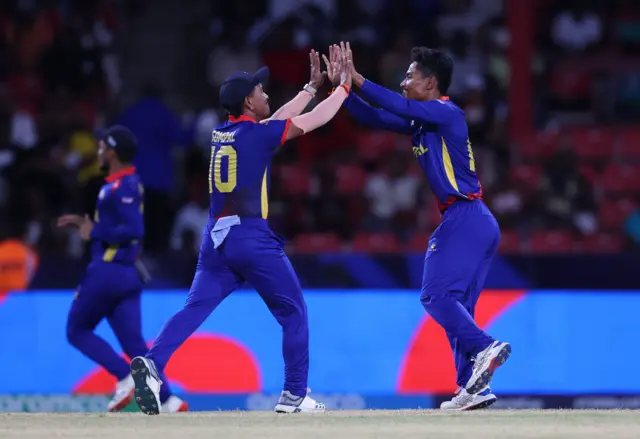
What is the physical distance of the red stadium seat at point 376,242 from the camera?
540 inches

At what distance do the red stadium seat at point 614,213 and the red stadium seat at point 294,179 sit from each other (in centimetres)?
323

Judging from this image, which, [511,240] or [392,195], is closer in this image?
[511,240]

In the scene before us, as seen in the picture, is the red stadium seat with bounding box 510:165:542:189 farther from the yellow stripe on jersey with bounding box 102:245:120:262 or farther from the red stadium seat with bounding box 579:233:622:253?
the yellow stripe on jersey with bounding box 102:245:120:262

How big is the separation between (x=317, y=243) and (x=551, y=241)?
242 cm

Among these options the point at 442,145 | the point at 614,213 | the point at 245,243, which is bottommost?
the point at 614,213

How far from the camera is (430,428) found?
698cm

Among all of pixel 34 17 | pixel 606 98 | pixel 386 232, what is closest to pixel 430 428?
pixel 386 232

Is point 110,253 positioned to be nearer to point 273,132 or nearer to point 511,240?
point 273,132

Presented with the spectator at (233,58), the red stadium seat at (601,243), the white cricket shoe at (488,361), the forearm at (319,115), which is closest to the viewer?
the white cricket shoe at (488,361)

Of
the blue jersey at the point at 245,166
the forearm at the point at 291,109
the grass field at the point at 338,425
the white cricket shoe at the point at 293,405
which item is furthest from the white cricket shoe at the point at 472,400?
the forearm at the point at 291,109

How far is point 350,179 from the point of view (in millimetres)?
14938

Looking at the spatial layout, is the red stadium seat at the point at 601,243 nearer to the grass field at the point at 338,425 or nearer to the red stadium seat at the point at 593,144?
the red stadium seat at the point at 593,144

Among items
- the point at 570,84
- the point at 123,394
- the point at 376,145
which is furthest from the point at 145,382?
the point at 570,84

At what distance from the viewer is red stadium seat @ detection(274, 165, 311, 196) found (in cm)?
1488
